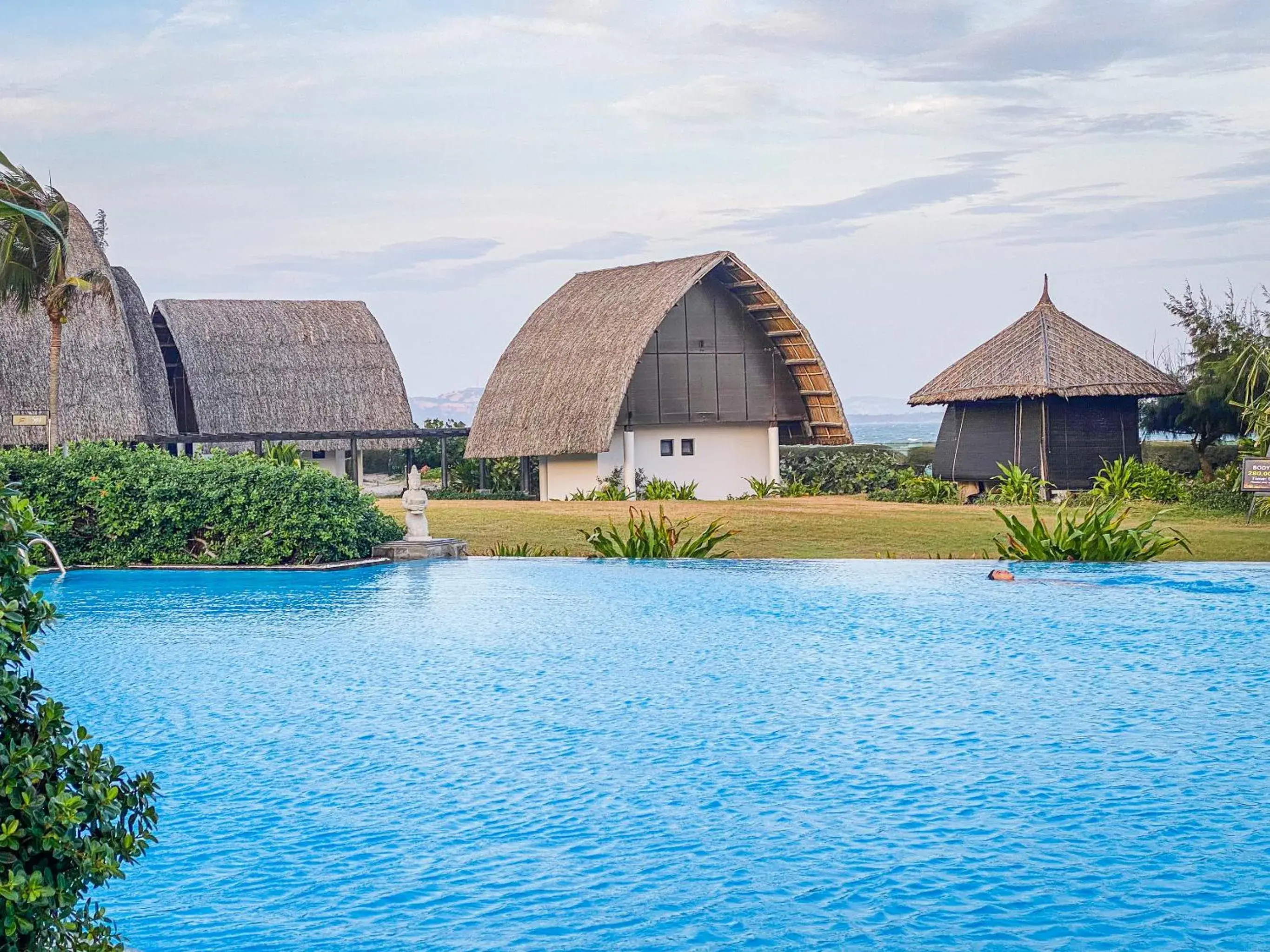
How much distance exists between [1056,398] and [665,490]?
26.6 feet

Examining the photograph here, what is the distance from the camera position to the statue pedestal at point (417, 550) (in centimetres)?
1844

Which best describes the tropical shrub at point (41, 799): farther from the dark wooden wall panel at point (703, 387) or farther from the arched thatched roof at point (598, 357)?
the dark wooden wall panel at point (703, 387)

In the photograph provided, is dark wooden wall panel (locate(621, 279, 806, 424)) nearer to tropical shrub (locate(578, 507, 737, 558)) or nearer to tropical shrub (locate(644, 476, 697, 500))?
tropical shrub (locate(644, 476, 697, 500))

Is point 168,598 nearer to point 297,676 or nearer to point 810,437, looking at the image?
point 297,676

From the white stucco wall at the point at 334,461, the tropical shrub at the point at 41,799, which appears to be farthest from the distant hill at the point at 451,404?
the tropical shrub at the point at 41,799

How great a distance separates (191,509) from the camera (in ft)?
59.6

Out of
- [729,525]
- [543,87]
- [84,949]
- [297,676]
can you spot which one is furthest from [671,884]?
[543,87]

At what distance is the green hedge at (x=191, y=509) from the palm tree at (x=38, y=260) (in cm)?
474

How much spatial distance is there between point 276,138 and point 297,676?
19417 mm

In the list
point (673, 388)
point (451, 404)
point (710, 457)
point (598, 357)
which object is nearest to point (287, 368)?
point (598, 357)

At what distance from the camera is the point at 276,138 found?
27938mm

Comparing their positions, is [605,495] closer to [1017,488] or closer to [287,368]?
[1017,488]

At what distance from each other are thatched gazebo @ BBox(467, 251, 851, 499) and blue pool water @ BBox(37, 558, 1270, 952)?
1589cm

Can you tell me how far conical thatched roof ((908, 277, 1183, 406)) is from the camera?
27062 mm
